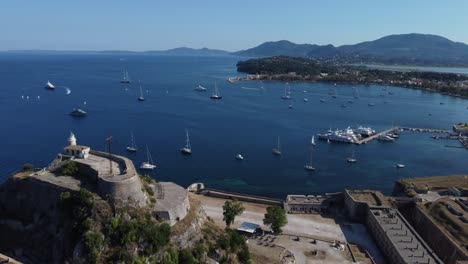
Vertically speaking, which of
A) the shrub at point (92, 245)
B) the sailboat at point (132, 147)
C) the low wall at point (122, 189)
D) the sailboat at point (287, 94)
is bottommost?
the sailboat at point (132, 147)

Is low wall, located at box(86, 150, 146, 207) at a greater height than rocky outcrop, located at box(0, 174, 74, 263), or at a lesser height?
greater

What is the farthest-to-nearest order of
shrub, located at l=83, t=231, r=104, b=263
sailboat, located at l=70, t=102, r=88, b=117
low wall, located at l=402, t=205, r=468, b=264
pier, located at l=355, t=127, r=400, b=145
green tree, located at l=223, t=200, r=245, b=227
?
1. sailboat, located at l=70, t=102, r=88, b=117
2. pier, located at l=355, t=127, r=400, b=145
3. green tree, located at l=223, t=200, r=245, b=227
4. low wall, located at l=402, t=205, r=468, b=264
5. shrub, located at l=83, t=231, r=104, b=263

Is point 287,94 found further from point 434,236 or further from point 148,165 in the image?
point 434,236

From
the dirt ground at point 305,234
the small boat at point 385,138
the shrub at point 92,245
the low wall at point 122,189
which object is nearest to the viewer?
the shrub at point 92,245

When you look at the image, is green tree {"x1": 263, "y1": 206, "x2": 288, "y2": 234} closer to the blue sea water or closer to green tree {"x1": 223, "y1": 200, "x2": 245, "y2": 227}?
green tree {"x1": 223, "y1": 200, "x2": 245, "y2": 227}

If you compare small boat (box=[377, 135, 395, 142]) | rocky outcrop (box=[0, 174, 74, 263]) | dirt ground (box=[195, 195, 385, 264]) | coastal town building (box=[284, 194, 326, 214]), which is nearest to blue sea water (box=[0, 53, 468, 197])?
small boat (box=[377, 135, 395, 142])

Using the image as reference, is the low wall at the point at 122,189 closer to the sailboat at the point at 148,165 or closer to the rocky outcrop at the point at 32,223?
the rocky outcrop at the point at 32,223

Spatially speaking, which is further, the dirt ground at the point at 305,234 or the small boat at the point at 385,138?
the small boat at the point at 385,138

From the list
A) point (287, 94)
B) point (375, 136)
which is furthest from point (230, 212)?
point (287, 94)

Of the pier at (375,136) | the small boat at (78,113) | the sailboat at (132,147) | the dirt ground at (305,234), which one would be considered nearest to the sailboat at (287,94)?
the pier at (375,136)
